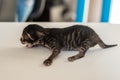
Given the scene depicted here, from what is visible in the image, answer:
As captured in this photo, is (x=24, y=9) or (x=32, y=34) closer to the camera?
(x=32, y=34)

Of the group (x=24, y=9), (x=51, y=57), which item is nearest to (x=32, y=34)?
(x=51, y=57)

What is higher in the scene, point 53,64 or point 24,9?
point 24,9

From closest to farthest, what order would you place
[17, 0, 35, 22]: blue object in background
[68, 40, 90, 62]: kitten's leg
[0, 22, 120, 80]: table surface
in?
[0, 22, 120, 80]: table surface → [68, 40, 90, 62]: kitten's leg → [17, 0, 35, 22]: blue object in background

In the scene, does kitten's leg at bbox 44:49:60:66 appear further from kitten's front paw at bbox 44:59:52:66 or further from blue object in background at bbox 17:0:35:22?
blue object in background at bbox 17:0:35:22

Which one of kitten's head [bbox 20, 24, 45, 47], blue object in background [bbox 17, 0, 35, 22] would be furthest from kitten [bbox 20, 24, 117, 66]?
blue object in background [bbox 17, 0, 35, 22]

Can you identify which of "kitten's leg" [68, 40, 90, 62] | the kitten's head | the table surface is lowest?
the table surface

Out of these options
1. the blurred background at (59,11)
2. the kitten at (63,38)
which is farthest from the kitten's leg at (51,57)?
the blurred background at (59,11)

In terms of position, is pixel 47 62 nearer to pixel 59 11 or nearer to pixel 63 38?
pixel 63 38

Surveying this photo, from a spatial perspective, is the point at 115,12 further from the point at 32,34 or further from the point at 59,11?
the point at 32,34

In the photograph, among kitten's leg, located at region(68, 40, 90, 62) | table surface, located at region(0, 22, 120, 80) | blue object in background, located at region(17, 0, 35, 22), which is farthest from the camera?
blue object in background, located at region(17, 0, 35, 22)
